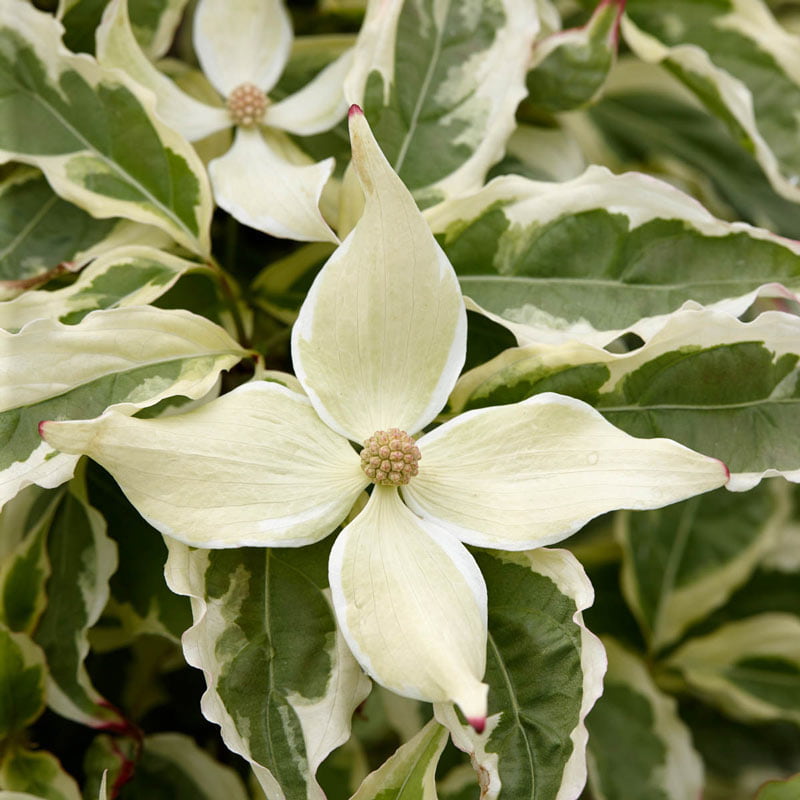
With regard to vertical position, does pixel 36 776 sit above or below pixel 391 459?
below

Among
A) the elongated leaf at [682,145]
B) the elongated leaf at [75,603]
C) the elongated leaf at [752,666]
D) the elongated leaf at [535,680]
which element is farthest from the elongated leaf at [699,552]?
the elongated leaf at [75,603]

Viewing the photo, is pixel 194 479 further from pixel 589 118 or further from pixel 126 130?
pixel 589 118

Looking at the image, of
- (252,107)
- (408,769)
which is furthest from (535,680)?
(252,107)

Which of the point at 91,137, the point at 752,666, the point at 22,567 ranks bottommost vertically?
the point at 752,666


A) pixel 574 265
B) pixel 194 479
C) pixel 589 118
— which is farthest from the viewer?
pixel 589 118

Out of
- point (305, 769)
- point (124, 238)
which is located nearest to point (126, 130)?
point (124, 238)

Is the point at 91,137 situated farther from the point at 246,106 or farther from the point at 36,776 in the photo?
the point at 36,776

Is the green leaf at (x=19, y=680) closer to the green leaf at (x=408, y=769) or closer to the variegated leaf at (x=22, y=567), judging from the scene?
the variegated leaf at (x=22, y=567)
